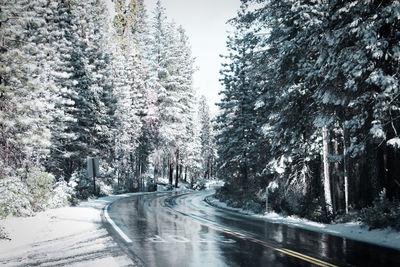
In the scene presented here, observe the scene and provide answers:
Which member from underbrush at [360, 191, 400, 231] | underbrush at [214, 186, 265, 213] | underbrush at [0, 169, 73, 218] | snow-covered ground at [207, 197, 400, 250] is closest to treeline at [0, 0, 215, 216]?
underbrush at [0, 169, 73, 218]

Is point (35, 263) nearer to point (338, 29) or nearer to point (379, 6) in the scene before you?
point (338, 29)

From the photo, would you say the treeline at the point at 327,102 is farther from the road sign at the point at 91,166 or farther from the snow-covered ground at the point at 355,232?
the road sign at the point at 91,166

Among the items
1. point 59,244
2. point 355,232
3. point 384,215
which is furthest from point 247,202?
point 59,244

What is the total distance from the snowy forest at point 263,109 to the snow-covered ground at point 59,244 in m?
3.13

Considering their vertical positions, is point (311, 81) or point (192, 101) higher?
point (192, 101)

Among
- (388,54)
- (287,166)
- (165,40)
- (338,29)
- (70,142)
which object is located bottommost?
(287,166)

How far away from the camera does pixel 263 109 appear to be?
22312 millimetres

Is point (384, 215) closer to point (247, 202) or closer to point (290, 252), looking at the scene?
point (290, 252)

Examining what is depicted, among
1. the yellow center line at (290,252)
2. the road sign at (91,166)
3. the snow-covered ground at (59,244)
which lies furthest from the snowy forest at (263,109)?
the yellow center line at (290,252)

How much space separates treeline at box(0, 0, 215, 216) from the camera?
47.6 ft

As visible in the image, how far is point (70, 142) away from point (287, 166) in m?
17.6

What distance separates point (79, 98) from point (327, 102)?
19.2 metres

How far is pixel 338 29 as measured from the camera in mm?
12344

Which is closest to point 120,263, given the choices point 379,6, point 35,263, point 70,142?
point 35,263
